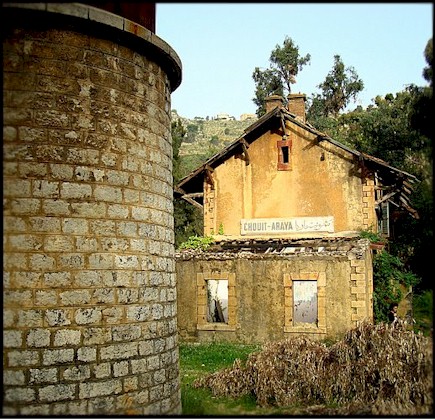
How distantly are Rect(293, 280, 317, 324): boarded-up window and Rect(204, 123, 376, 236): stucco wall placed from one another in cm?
226

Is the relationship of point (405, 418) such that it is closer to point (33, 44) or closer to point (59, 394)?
point (59, 394)

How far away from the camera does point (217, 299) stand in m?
17.6

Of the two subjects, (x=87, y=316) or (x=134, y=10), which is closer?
(x=87, y=316)

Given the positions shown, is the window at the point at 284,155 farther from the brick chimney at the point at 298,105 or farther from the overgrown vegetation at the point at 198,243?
the overgrown vegetation at the point at 198,243

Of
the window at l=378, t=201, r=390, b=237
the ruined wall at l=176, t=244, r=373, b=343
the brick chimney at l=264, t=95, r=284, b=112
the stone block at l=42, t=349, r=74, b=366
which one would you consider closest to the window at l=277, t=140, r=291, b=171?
the brick chimney at l=264, t=95, r=284, b=112

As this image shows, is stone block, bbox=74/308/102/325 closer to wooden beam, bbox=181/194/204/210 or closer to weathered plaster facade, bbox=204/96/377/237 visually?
weathered plaster facade, bbox=204/96/377/237

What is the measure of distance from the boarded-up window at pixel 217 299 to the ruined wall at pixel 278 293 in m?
0.49

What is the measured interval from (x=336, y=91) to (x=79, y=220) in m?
34.7

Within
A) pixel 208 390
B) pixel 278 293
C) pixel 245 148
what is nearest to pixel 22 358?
pixel 208 390

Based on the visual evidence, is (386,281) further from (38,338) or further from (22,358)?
(22,358)

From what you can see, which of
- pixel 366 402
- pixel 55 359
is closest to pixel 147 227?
pixel 55 359

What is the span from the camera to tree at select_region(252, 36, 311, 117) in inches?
1435

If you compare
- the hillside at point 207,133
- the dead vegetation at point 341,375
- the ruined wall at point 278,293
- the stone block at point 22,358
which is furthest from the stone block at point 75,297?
the hillside at point 207,133

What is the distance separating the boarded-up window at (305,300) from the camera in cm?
1711
